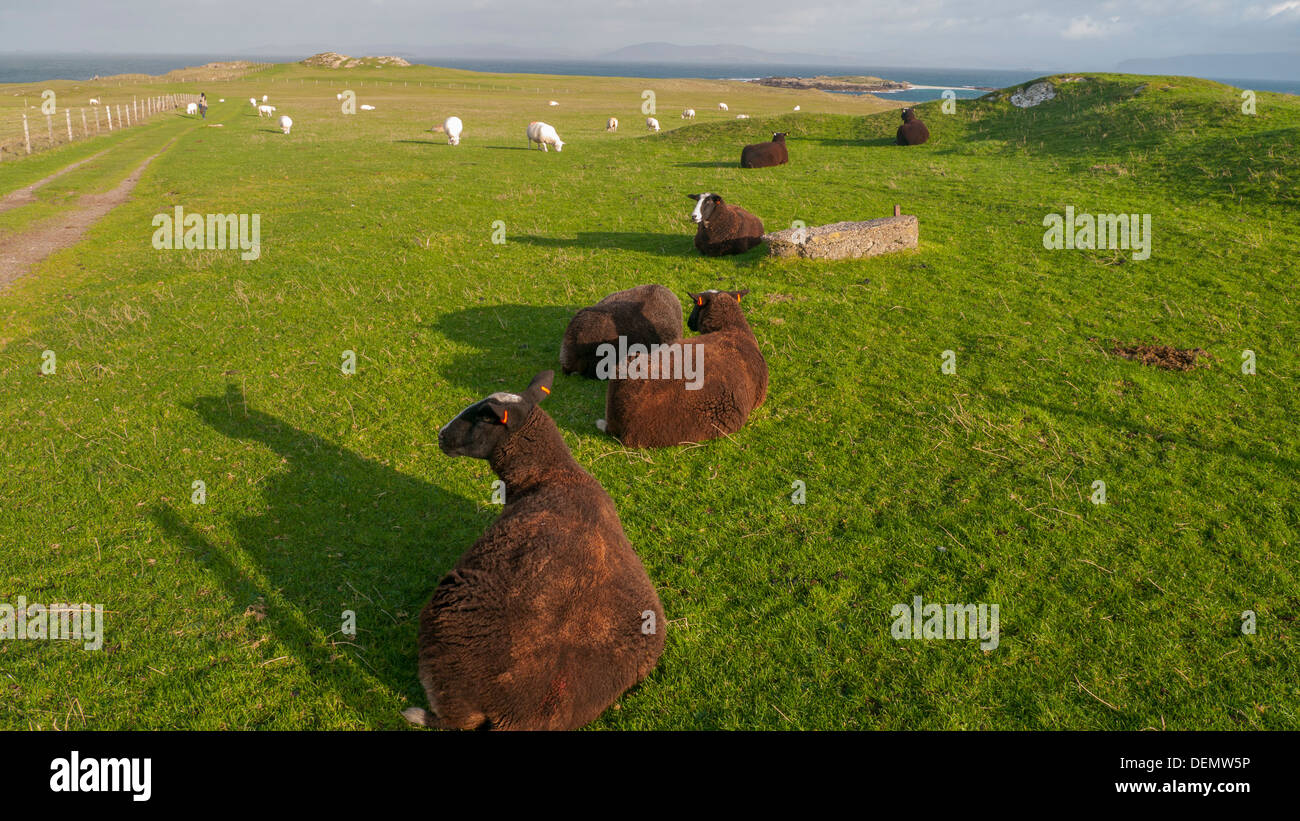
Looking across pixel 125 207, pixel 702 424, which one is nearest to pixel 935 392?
pixel 702 424

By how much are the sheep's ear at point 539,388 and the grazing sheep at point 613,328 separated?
13.9 ft

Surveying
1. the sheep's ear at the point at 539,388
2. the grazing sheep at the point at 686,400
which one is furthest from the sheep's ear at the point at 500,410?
the grazing sheep at the point at 686,400

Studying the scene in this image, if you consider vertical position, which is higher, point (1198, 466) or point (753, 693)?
point (1198, 466)

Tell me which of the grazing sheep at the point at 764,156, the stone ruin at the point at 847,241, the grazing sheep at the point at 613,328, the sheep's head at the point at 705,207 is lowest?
the grazing sheep at the point at 613,328

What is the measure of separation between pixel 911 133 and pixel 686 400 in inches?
1240

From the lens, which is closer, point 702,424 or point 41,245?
point 702,424

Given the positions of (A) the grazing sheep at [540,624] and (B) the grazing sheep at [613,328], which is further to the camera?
(B) the grazing sheep at [613,328]

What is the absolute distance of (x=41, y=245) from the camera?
20.1m

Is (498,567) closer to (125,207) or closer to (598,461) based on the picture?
(598,461)

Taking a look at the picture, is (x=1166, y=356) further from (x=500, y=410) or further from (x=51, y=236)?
(x=51, y=236)

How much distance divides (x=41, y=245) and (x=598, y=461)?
846 inches

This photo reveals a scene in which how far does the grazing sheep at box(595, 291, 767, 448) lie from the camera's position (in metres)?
9.07

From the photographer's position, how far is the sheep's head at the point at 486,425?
6.27m

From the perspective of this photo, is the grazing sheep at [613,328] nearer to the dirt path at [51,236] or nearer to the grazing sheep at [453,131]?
the dirt path at [51,236]
